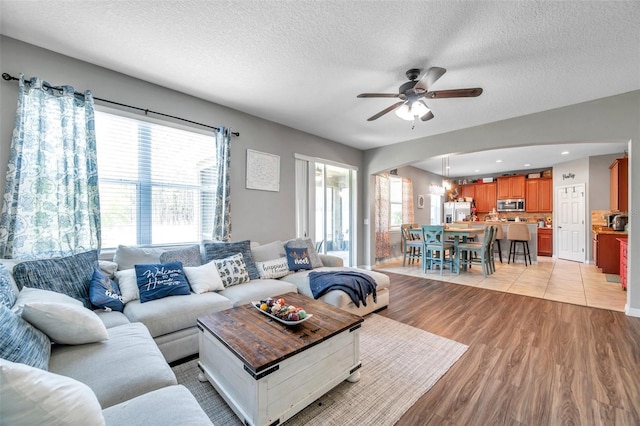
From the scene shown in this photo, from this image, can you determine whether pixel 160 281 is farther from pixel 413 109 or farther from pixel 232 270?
pixel 413 109

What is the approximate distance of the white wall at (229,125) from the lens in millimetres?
2268

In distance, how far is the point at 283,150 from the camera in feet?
14.3

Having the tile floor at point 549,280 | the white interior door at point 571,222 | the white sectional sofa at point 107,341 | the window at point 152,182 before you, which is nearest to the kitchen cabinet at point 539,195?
the white interior door at point 571,222

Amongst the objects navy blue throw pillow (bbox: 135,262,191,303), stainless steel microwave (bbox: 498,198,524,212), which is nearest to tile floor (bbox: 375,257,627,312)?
stainless steel microwave (bbox: 498,198,524,212)

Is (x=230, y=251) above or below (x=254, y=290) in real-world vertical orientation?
above

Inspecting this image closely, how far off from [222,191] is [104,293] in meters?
1.73

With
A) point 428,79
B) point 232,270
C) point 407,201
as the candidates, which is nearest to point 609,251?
point 407,201

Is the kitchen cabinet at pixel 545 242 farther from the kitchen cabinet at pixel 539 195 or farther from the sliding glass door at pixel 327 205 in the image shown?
the sliding glass door at pixel 327 205

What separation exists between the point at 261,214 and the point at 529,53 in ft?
11.9

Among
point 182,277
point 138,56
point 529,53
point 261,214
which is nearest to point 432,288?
point 261,214

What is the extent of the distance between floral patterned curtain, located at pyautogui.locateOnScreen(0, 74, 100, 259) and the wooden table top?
164 cm

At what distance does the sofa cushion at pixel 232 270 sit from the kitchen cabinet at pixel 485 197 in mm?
8979

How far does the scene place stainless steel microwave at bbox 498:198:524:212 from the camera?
8172 millimetres

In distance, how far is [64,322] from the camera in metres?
1.40
